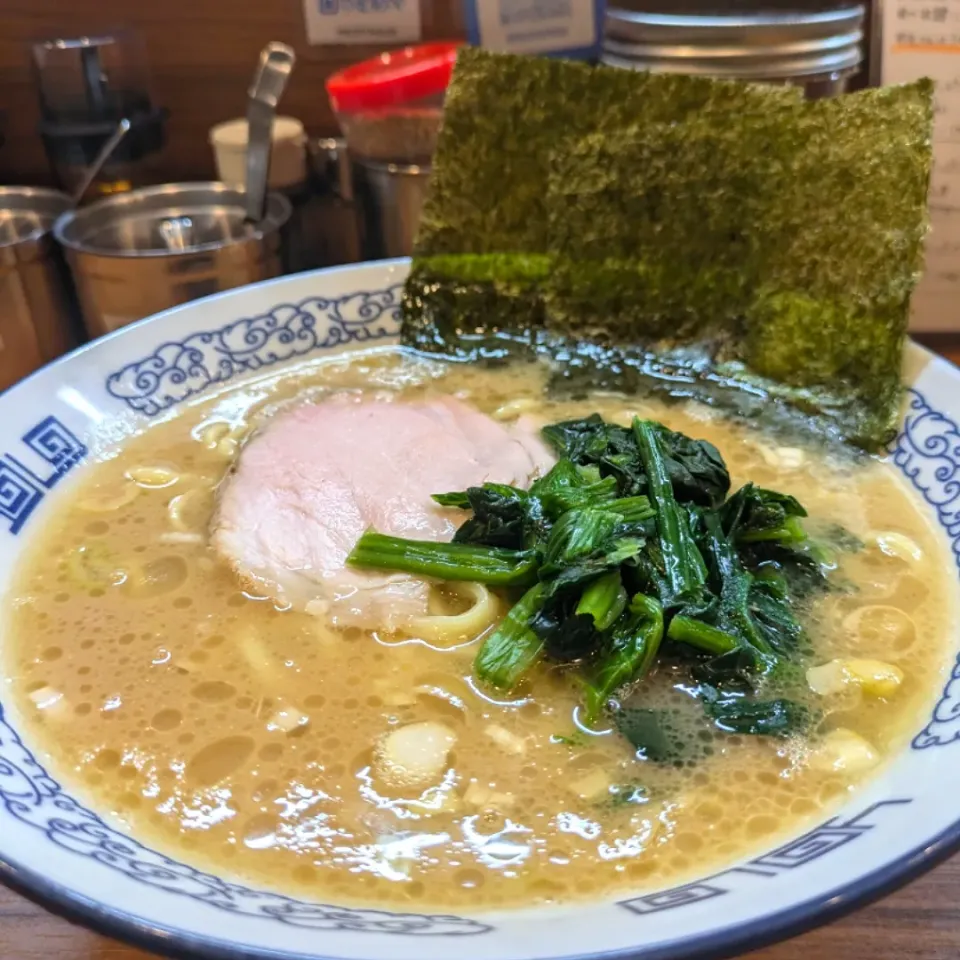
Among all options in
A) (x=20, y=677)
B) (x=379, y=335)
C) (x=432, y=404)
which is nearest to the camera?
(x=20, y=677)

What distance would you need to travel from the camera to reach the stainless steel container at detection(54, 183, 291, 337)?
178cm

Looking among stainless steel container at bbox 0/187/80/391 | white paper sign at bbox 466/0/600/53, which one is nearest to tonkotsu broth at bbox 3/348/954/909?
stainless steel container at bbox 0/187/80/391

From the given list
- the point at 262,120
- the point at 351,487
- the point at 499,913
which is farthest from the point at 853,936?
the point at 262,120

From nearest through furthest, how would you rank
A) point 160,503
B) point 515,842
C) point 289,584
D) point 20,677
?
point 515,842 < point 20,677 < point 289,584 < point 160,503

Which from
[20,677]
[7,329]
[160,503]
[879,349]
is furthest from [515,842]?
[7,329]

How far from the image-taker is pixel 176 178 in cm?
236

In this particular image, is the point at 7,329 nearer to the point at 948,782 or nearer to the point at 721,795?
the point at 721,795

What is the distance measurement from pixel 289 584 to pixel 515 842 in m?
0.51

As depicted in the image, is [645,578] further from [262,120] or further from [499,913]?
[262,120]

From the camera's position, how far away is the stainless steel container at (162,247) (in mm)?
1777

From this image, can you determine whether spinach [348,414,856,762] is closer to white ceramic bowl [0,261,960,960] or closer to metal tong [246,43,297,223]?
white ceramic bowl [0,261,960,960]

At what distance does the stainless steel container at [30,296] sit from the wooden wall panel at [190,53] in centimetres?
35

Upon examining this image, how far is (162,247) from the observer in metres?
2.01

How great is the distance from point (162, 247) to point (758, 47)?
134cm
